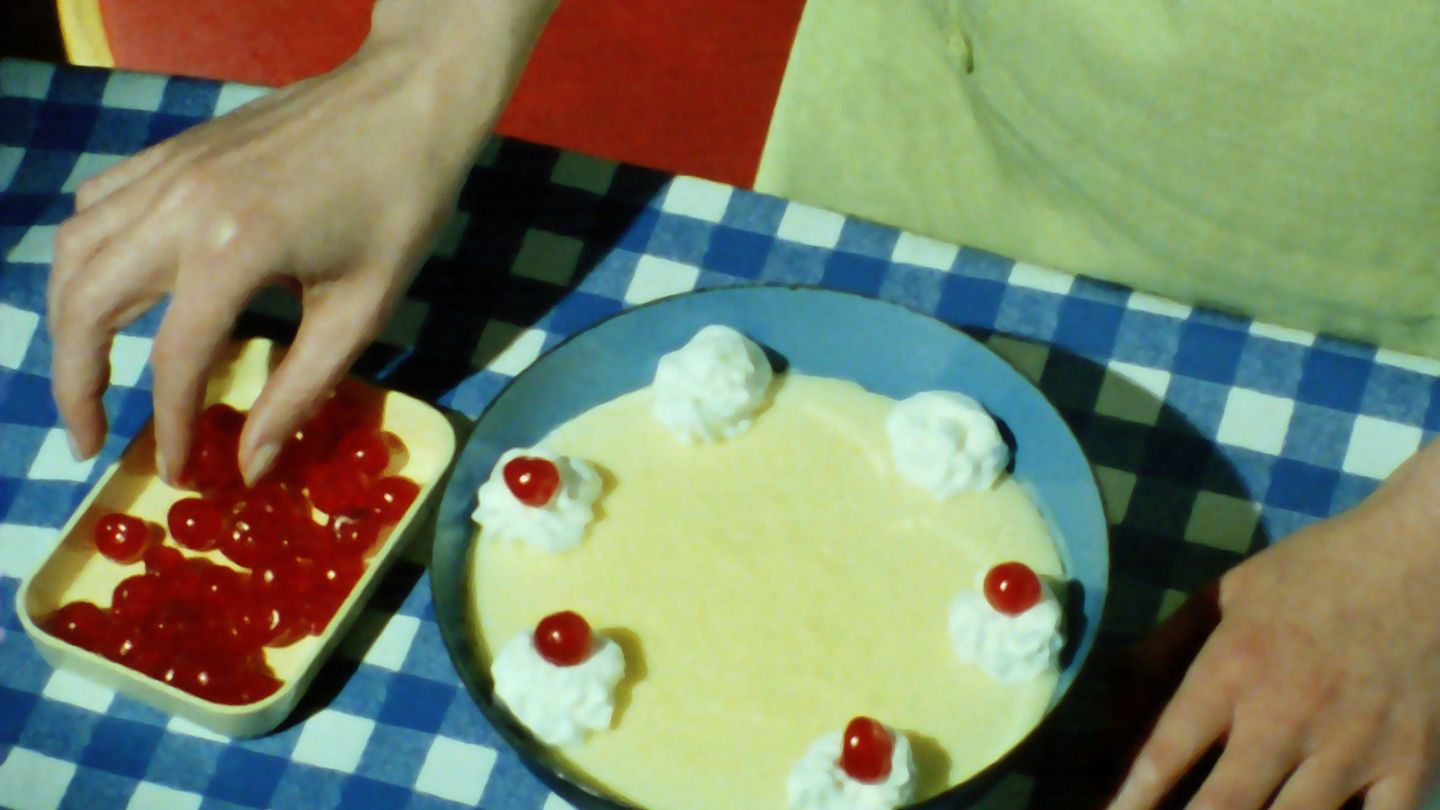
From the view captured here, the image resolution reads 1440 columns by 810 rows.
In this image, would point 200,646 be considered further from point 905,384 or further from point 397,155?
point 905,384

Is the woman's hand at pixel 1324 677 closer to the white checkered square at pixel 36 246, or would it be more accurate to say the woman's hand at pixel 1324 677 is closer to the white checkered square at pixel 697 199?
the white checkered square at pixel 697 199

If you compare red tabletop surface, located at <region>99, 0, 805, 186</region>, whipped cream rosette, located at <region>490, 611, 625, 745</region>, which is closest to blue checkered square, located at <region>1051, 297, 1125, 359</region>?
whipped cream rosette, located at <region>490, 611, 625, 745</region>

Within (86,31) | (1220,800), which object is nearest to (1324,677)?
(1220,800)

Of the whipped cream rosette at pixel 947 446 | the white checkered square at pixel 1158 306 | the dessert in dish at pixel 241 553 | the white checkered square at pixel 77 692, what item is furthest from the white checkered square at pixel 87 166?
the white checkered square at pixel 1158 306

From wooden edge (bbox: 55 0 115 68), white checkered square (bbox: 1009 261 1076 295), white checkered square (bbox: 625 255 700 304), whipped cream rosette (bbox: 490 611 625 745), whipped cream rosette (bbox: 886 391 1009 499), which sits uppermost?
white checkered square (bbox: 1009 261 1076 295)

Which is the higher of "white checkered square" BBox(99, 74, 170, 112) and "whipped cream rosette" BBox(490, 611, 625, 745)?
"whipped cream rosette" BBox(490, 611, 625, 745)

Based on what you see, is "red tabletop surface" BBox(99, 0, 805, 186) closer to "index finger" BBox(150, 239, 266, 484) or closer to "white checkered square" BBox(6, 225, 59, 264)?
"white checkered square" BBox(6, 225, 59, 264)

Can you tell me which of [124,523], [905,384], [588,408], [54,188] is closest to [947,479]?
[905,384]

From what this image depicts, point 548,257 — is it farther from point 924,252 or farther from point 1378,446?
point 1378,446
